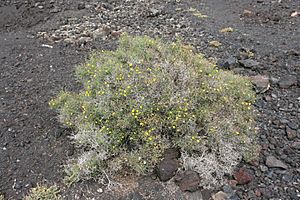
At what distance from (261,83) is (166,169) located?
204 centimetres

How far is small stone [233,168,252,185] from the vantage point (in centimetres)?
327

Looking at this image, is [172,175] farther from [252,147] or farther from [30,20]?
[30,20]

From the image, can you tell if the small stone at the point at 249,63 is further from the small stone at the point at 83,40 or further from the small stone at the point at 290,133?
the small stone at the point at 83,40

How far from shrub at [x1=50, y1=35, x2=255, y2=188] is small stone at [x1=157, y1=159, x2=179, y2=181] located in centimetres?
8

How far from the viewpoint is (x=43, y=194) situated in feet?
10.4

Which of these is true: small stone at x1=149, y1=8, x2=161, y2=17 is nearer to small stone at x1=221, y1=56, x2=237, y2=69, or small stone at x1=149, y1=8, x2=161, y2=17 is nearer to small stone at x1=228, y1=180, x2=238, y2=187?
small stone at x1=221, y1=56, x2=237, y2=69

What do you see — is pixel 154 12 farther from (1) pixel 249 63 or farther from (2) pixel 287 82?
(2) pixel 287 82

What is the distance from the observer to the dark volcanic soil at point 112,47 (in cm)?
332

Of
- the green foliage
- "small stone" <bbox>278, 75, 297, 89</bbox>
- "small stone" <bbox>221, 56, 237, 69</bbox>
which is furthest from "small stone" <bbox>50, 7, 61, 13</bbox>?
the green foliage

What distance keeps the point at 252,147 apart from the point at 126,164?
4.40ft

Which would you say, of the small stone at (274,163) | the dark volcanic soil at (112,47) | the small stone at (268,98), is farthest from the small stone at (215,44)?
the small stone at (274,163)

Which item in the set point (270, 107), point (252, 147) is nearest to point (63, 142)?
point (252, 147)

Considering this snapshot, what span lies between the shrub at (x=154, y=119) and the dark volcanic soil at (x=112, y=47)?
216mm

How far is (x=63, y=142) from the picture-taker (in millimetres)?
3736
